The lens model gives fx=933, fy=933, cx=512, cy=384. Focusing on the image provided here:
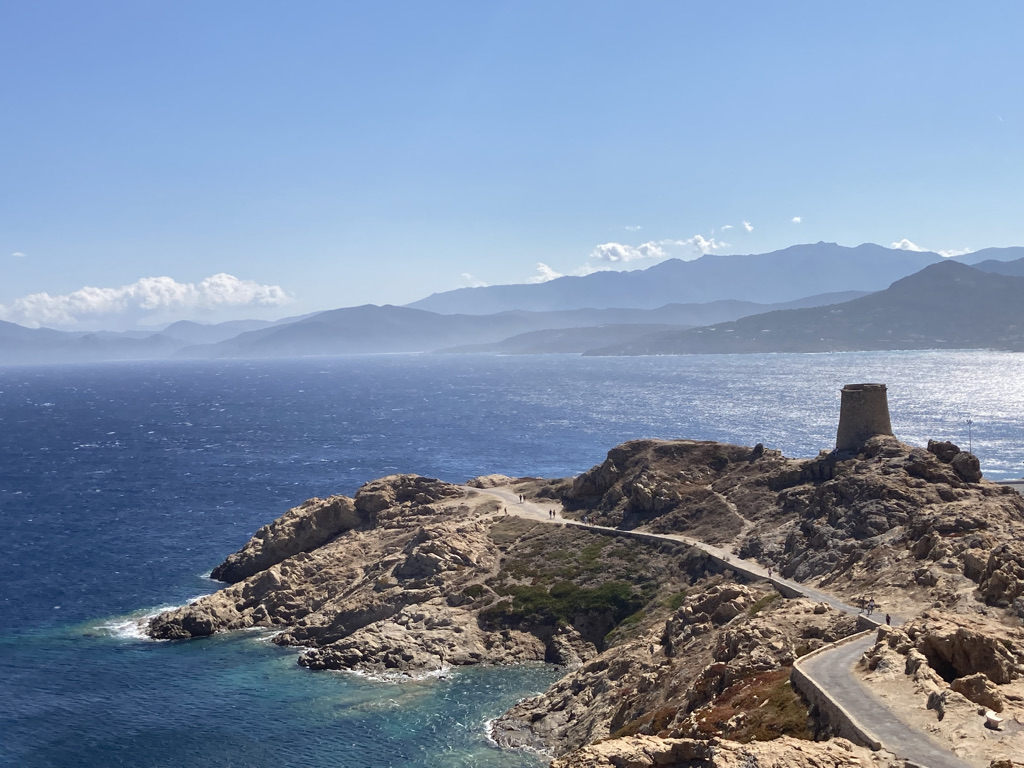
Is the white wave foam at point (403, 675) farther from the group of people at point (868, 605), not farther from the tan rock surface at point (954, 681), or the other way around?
the tan rock surface at point (954, 681)

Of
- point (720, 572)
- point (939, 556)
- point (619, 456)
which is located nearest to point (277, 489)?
point (619, 456)

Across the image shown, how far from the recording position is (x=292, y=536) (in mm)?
103688

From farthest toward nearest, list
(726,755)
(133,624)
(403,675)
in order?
1. (133,624)
2. (403,675)
3. (726,755)

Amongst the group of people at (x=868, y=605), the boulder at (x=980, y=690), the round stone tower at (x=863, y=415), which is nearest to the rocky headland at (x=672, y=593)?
the boulder at (x=980, y=690)

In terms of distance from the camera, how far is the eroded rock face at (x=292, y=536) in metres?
101

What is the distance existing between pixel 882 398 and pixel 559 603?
3768 centimetres

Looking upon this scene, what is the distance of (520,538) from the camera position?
9738 centimetres

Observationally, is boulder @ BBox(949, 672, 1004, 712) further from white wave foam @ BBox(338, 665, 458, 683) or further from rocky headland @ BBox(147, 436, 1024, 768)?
white wave foam @ BBox(338, 665, 458, 683)

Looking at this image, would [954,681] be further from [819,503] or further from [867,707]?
[819,503]

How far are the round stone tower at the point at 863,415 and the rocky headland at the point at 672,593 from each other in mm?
2163

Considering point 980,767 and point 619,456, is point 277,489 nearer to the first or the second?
point 619,456

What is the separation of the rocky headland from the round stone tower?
2.16 metres

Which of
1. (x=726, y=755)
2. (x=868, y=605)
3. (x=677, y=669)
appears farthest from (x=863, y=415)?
(x=726, y=755)

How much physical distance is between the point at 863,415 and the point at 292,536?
61675mm
